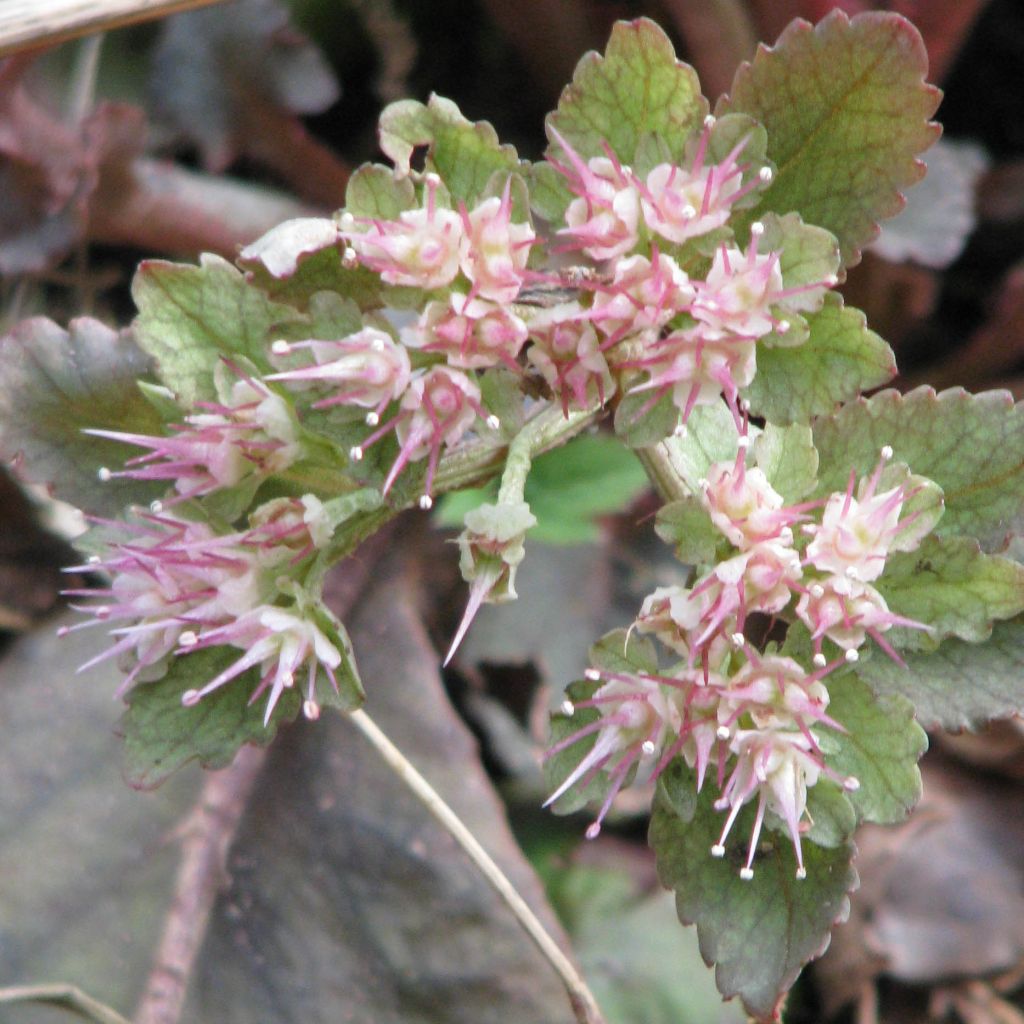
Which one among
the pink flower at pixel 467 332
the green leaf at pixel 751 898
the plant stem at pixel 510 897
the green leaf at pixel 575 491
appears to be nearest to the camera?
the pink flower at pixel 467 332

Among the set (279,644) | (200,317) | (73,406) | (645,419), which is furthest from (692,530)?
(73,406)

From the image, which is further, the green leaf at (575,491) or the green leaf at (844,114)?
the green leaf at (575,491)

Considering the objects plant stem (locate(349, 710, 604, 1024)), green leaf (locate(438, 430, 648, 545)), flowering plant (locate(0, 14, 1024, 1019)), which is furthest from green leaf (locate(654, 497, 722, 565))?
green leaf (locate(438, 430, 648, 545))

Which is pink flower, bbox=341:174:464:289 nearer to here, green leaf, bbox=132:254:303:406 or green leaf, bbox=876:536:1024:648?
green leaf, bbox=132:254:303:406

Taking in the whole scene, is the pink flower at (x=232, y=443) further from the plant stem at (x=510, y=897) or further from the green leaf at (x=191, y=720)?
the plant stem at (x=510, y=897)

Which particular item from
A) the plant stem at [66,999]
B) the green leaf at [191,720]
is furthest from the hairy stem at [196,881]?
the green leaf at [191,720]

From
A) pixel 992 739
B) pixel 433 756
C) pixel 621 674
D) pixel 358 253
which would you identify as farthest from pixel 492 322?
pixel 992 739
